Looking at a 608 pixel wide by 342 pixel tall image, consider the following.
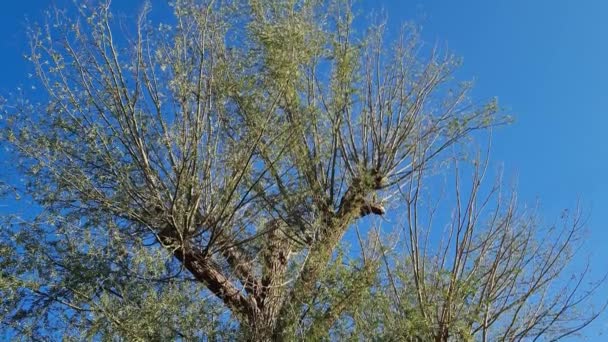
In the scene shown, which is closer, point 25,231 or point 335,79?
point 25,231

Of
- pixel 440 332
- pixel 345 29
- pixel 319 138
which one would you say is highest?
pixel 345 29

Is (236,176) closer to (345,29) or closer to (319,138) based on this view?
(319,138)

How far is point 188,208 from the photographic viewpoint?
7.08m

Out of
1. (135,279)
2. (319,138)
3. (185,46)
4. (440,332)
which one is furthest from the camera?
(319,138)

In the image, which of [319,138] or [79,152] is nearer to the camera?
[79,152]

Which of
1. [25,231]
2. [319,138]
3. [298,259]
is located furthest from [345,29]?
[25,231]

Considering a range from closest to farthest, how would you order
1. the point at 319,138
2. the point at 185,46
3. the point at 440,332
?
1. the point at 440,332
2. the point at 185,46
3. the point at 319,138

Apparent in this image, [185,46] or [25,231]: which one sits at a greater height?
[185,46]

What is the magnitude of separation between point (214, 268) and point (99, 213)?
124cm

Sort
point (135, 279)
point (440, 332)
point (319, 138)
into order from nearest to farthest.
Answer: point (440, 332) < point (135, 279) < point (319, 138)

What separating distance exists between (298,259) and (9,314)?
290 cm

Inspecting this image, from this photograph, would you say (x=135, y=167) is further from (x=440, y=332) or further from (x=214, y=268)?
(x=440, y=332)

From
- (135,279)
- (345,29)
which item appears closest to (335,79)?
(345,29)

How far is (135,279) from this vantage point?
23.4 ft
